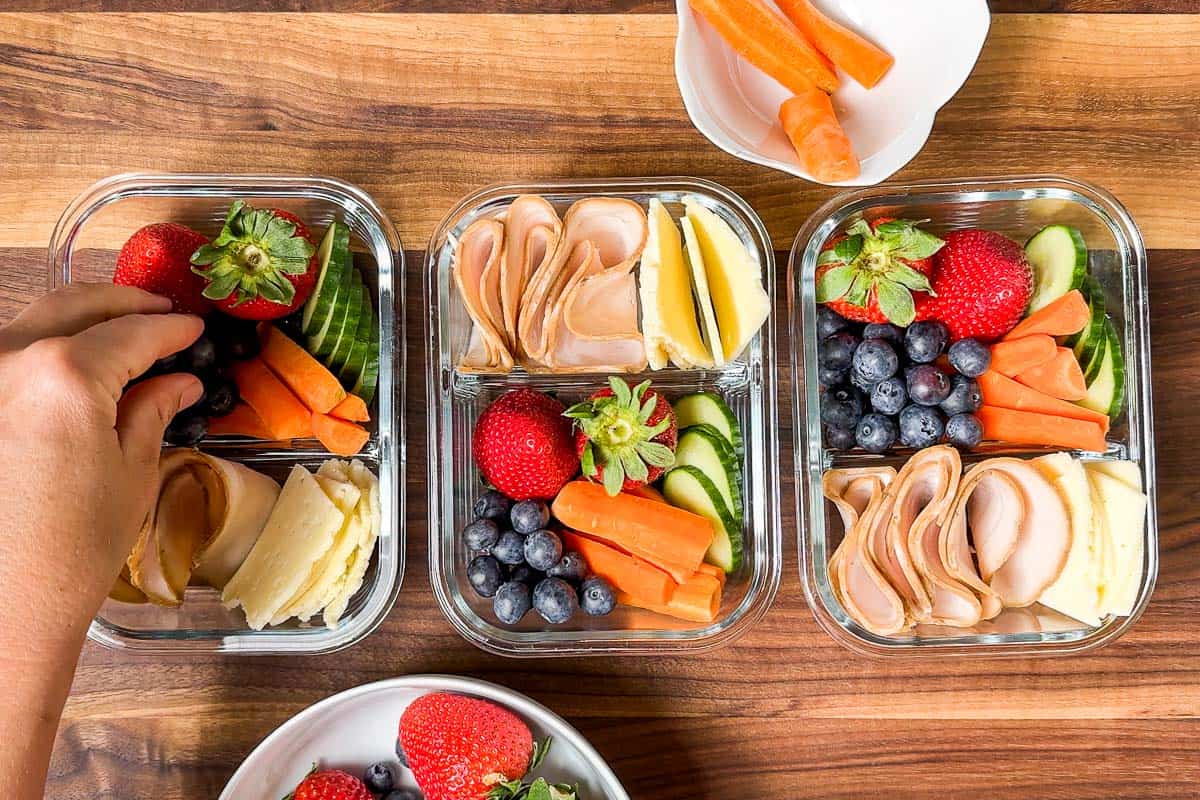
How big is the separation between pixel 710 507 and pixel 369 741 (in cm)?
56

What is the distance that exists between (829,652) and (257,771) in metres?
0.78

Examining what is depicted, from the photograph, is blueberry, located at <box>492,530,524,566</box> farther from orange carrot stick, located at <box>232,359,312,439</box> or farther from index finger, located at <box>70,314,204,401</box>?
index finger, located at <box>70,314,204,401</box>

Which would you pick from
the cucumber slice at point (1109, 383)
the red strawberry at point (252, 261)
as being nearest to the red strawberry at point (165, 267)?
the red strawberry at point (252, 261)

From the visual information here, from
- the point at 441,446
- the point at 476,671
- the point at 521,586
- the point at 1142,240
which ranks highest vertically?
the point at 1142,240

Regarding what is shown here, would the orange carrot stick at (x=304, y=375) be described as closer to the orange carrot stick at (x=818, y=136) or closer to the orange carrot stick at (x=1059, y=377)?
the orange carrot stick at (x=818, y=136)

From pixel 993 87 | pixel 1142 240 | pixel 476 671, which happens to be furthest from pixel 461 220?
pixel 1142 240

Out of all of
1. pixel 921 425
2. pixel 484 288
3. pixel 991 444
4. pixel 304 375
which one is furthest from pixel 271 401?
pixel 991 444

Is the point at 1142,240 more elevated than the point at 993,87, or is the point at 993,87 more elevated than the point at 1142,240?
the point at 993,87

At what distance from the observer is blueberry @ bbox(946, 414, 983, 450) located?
3.86 ft

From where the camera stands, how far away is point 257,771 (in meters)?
1.20

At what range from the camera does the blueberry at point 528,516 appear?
1.18 meters

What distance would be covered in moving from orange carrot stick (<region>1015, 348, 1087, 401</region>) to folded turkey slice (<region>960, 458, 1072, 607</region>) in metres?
0.10

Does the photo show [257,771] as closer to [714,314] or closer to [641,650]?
[641,650]

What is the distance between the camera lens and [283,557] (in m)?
1.16
